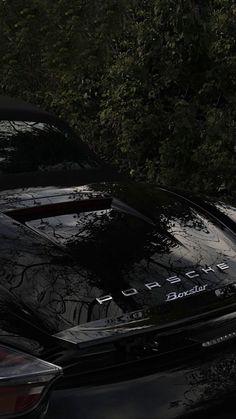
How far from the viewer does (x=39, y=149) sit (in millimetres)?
3936

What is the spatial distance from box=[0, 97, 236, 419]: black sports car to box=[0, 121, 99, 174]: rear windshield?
570 mm

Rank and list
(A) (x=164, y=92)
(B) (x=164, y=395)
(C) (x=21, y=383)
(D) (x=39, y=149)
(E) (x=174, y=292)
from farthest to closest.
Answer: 1. (A) (x=164, y=92)
2. (D) (x=39, y=149)
3. (E) (x=174, y=292)
4. (B) (x=164, y=395)
5. (C) (x=21, y=383)

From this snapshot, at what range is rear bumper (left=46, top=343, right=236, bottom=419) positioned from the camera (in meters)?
2.00

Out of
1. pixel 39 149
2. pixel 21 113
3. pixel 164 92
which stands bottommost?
pixel 39 149

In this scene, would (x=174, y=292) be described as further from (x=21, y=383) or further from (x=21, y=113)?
(x=21, y=113)

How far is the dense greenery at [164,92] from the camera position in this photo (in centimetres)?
585

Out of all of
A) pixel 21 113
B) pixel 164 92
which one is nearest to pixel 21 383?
pixel 21 113

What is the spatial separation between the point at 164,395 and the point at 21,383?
1.64ft

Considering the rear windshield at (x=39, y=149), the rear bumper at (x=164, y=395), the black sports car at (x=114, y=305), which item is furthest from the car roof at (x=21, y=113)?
the rear bumper at (x=164, y=395)

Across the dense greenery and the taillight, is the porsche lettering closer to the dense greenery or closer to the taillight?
the taillight

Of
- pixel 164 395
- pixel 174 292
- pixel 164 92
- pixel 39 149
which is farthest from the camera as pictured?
pixel 164 92

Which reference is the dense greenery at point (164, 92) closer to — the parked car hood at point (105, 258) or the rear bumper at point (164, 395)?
the parked car hood at point (105, 258)

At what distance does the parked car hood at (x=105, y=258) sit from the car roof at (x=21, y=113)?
96 cm

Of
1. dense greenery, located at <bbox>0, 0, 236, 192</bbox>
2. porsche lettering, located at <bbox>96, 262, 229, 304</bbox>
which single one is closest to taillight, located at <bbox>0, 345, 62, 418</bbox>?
porsche lettering, located at <bbox>96, 262, 229, 304</bbox>
